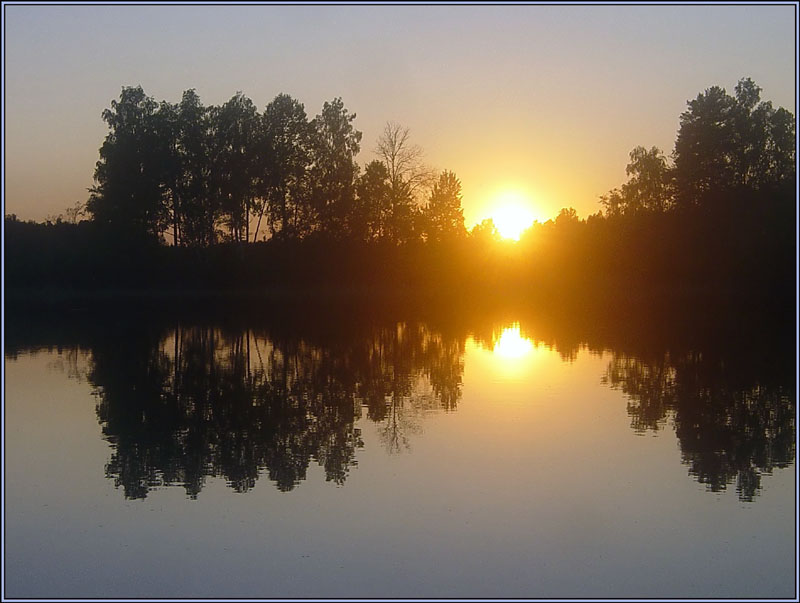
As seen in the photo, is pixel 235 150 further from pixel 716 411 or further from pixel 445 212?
pixel 716 411

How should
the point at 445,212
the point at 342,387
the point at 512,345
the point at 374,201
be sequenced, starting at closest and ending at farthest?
the point at 342,387
the point at 512,345
the point at 374,201
the point at 445,212

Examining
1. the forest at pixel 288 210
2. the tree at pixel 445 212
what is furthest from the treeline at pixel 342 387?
the tree at pixel 445 212

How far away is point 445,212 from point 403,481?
6335cm

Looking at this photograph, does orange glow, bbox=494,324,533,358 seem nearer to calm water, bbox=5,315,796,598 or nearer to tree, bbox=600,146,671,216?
calm water, bbox=5,315,796,598

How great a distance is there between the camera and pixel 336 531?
898cm

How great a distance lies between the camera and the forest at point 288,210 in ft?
192

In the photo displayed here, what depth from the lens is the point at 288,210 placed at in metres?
62.9

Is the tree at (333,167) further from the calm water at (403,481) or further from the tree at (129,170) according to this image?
the calm water at (403,481)

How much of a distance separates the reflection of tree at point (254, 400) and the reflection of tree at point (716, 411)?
391cm

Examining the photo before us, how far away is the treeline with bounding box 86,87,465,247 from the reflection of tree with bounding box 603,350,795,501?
42.4 meters

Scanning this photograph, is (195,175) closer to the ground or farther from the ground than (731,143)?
closer to the ground

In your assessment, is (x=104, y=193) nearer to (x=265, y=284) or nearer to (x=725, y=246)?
(x=265, y=284)

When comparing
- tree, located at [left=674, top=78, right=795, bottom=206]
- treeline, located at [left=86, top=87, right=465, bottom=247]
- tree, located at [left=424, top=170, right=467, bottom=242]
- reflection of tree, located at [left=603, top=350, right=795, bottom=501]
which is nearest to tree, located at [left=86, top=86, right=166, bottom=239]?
treeline, located at [left=86, top=87, right=465, bottom=247]

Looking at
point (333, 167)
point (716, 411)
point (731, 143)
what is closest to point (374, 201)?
point (333, 167)
